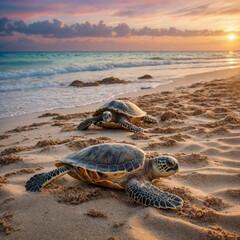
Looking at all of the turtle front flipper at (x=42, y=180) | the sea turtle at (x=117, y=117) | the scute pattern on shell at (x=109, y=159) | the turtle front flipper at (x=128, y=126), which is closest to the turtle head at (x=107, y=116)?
the sea turtle at (x=117, y=117)

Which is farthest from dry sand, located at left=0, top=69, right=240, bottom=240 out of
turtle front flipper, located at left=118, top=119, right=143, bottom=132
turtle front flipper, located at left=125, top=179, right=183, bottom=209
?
turtle front flipper, located at left=118, top=119, right=143, bottom=132

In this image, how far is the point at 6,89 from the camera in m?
15.3

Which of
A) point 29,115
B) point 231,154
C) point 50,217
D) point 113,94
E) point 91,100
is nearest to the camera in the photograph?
point 50,217

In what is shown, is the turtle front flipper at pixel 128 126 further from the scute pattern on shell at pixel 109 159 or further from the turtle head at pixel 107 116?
the scute pattern on shell at pixel 109 159

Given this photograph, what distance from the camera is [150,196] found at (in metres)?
3.36

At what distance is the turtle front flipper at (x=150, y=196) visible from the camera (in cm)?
328

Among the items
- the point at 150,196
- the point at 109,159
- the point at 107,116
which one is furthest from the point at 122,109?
the point at 150,196

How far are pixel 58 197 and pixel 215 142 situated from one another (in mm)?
3359

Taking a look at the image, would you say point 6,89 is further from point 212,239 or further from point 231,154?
point 212,239

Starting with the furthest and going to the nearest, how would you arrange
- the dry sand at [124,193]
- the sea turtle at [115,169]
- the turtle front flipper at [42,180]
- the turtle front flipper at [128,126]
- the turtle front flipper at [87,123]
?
the turtle front flipper at [87,123]
the turtle front flipper at [128,126]
the turtle front flipper at [42,180]
the sea turtle at [115,169]
the dry sand at [124,193]

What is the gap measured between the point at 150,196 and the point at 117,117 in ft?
14.0

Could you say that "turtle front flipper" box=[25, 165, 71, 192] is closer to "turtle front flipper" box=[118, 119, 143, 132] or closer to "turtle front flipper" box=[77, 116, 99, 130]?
"turtle front flipper" box=[118, 119, 143, 132]

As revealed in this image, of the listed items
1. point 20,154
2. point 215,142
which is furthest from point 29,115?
point 215,142

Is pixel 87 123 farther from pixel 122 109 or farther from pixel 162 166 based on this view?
pixel 162 166
